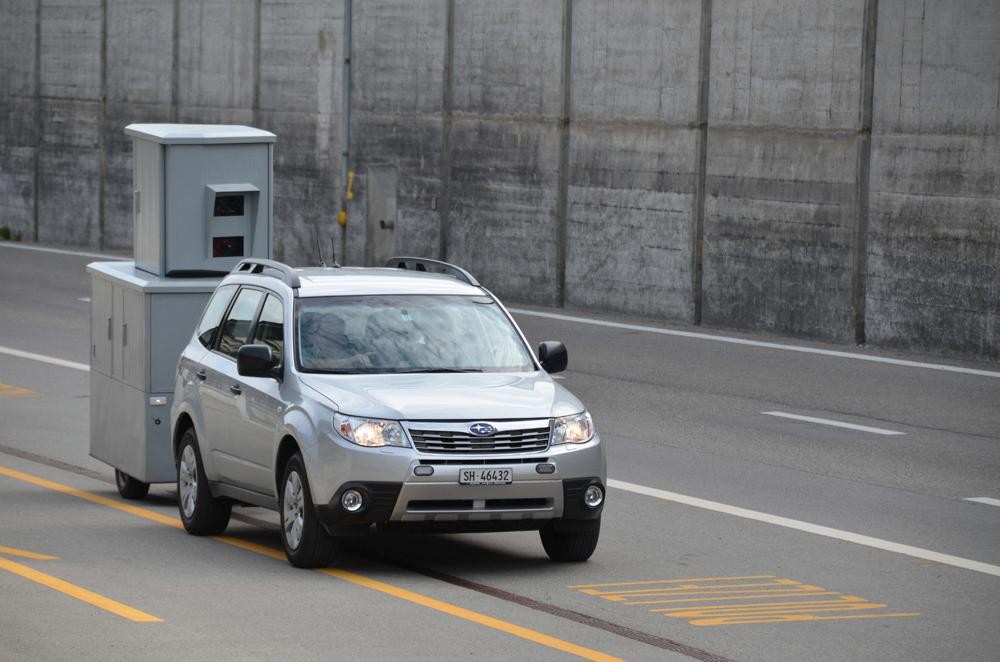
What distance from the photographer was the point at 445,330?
11.2m

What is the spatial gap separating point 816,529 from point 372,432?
340cm

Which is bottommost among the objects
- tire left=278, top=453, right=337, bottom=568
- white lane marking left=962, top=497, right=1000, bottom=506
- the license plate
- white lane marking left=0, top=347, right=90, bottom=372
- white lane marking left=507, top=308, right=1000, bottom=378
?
white lane marking left=0, top=347, right=90, bottom=372

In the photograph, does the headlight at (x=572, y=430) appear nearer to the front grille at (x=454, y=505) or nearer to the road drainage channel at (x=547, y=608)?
the front grille at (x=454, y=505)

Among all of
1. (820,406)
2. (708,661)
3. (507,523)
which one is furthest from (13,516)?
(820,406)

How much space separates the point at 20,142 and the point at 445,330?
3454 cm

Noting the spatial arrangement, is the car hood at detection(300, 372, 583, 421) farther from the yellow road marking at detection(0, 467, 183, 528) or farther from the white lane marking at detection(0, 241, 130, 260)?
the white lane marking at detection(0, 241, 130, 260)

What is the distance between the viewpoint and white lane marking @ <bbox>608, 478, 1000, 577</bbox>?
11078 mm

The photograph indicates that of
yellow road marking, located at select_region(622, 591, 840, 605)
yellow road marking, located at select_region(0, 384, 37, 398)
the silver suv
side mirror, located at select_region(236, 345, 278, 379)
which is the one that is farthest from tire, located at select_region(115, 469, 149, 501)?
yellow road marking, located at select_region(0, 384, 37, 398)

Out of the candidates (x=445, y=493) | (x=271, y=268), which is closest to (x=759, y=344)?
(x=271, y=268)

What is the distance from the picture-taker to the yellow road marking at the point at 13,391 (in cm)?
1922

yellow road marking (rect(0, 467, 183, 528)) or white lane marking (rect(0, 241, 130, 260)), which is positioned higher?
yellow road marking (rect(0, 467, 183, 528))

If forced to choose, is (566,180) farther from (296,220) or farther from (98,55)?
(98,55)

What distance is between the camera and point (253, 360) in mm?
10703

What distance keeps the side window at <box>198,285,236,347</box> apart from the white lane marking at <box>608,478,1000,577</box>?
127 inches
